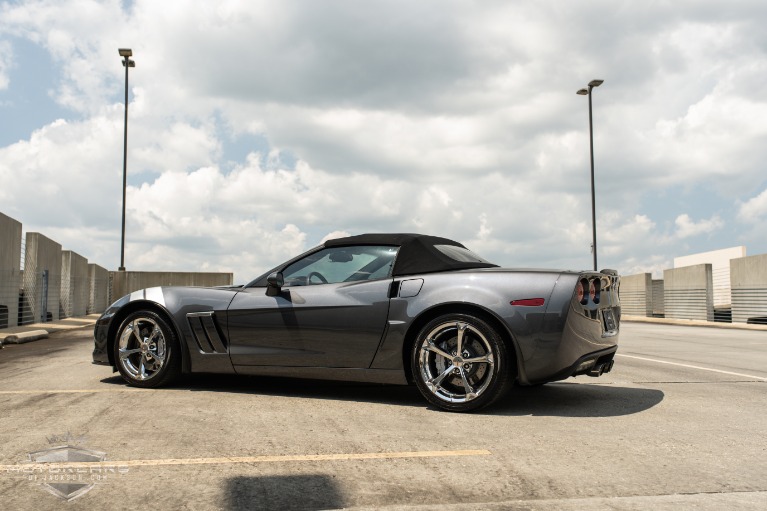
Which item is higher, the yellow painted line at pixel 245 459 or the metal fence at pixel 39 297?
the metal fence at pixel 39 297

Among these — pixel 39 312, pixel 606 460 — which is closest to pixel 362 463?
pixel 606 460

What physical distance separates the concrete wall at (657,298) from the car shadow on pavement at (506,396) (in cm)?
2637

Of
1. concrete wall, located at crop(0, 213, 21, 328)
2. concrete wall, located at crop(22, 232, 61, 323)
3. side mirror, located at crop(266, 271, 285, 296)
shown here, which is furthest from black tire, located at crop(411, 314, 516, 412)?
concrete wall, located at crop(22, 232, 61, 323)

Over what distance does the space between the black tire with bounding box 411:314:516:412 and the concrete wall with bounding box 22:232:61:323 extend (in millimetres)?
17155

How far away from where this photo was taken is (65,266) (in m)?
23.8

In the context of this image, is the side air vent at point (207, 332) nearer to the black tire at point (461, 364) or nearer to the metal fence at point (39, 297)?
the black tire at point (461, 364)

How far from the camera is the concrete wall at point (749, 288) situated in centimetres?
2317

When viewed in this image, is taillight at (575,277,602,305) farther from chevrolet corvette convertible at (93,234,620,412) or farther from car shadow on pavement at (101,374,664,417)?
car shadow on pavement at (101,374,664,417)

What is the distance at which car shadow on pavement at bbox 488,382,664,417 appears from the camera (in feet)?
15.8

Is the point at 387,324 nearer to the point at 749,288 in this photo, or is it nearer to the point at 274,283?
the point at 274,283

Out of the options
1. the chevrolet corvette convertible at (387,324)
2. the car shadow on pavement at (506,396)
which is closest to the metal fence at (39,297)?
the car shadow on pavement at (506,396)

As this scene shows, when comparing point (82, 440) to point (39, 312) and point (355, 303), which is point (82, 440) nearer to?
point (355, 303)

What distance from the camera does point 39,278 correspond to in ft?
65.0

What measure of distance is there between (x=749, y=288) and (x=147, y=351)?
78.1 feet
